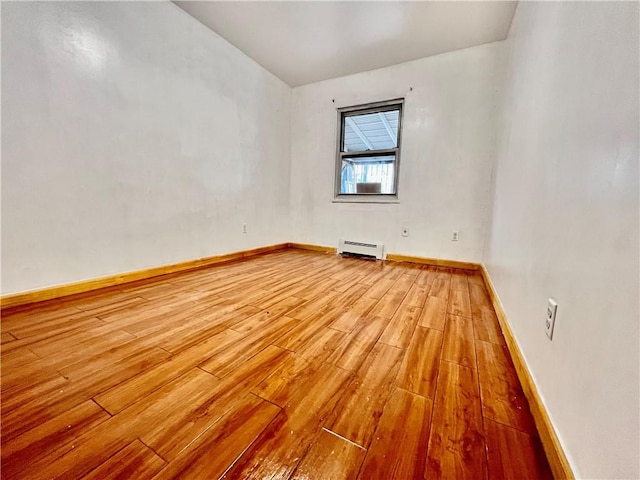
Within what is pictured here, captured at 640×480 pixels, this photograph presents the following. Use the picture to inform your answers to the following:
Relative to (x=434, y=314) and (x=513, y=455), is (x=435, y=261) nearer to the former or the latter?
(x=434, y=314)

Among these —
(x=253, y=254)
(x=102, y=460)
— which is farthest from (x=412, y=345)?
(x=253, y=254)

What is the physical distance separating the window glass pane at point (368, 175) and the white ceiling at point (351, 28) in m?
1.09

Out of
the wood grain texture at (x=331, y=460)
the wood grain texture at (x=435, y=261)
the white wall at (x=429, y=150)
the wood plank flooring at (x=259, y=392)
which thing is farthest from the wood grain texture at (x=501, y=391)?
the white wall at (x=429, y=150)

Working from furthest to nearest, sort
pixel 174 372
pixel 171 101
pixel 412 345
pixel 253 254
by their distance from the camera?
pixel 253 254
pixel 171 101
pixel 412 345
pixel 174 372

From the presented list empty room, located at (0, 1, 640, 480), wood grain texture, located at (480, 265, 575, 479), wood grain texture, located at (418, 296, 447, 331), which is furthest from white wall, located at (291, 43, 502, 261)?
wood grain texture, located at (480, 265, 575, 479)

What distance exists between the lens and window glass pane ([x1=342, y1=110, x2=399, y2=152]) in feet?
10.6

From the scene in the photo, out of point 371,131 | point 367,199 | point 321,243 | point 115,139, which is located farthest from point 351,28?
point 321,243

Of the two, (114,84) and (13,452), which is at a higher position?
(114,84)

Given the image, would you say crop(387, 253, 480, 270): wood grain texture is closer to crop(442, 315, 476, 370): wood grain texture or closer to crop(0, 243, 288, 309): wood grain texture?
crop(442, 315, 476, 370): wood grain texture

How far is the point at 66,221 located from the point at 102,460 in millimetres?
1668

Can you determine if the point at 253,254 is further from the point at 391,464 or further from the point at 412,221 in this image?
the point at 391,464

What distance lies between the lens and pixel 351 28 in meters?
2.35

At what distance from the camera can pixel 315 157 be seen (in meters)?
3.59

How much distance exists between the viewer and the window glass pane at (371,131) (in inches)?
127
